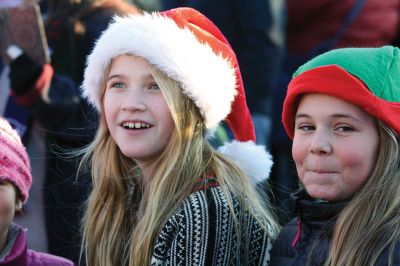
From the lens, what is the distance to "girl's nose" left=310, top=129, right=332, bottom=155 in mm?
2844

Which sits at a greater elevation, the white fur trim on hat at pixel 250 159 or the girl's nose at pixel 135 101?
the girl's nose at pixel 135 101

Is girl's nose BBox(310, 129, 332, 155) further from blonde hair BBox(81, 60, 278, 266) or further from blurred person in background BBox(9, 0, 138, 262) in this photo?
blurred person in background BBox(9, 0, 138, 262)

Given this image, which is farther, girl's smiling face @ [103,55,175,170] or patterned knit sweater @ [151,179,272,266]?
girl's smiling face @ [103,55,175,170]

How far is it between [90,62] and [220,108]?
56 centimetres

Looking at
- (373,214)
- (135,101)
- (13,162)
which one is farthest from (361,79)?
(13,162)

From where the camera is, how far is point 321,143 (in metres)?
2.85

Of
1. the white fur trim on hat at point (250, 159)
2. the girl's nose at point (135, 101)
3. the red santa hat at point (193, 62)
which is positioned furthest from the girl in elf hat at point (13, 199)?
the white fur trim on hat at point (250, 159)

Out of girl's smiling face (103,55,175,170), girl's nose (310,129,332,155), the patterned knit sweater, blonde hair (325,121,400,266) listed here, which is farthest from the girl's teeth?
blonde hair (325,121,400,266)

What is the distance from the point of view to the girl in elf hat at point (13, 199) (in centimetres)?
338

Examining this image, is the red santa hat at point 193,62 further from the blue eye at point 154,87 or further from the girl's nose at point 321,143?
the girl's nose at point 321,143

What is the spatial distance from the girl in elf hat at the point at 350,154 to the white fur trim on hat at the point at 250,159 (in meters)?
0.63

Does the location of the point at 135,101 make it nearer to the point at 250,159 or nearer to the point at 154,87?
the point at 154,87

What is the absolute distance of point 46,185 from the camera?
4.33 m

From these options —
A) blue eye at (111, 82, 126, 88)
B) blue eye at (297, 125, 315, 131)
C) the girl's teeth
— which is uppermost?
blue eye at (111, 82, 126, 88)
